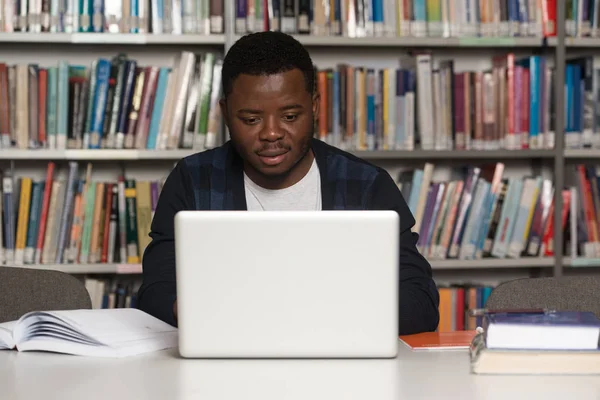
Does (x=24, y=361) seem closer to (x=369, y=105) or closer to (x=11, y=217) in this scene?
(x=11, y=217)

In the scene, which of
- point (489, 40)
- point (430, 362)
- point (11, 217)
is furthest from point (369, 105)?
point (430, 362)

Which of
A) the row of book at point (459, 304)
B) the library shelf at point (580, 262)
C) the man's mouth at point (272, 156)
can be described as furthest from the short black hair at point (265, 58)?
the library shelf at point (580, 262)

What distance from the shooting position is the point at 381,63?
3.10 metres

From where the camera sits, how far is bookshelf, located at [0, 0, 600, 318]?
8.95 feet

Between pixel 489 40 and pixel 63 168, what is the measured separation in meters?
1.46

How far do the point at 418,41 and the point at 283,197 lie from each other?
1108mm

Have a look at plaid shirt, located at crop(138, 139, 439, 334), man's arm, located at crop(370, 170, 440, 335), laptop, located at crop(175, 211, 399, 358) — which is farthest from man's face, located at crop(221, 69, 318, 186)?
laptop, located at crop(175, 211, 399, 358)

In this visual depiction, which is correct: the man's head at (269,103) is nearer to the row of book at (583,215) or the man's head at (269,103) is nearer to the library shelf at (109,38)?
the library shelf at (109,38)

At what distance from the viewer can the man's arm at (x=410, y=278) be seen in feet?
4.91

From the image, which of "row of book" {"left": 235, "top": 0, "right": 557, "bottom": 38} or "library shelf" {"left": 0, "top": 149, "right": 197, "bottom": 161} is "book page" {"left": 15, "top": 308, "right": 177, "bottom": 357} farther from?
"row of book" {"left": 235, "top": 0, "right": 557, "bottom": 38}

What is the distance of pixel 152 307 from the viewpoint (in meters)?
1.59

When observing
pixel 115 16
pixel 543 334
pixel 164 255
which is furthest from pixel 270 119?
pixel 115 16

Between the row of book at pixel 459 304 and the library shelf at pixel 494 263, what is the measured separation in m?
0.10

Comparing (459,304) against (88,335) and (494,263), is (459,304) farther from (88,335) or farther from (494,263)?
(88,335)
